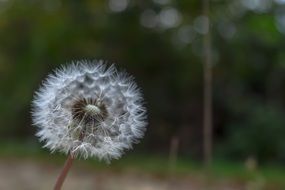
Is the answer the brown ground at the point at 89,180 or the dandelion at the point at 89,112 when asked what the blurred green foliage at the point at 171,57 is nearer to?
the brown ground at the point at 89,180

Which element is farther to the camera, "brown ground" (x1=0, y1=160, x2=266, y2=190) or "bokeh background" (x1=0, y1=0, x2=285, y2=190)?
"bokeh background" (x1=0, y1=0, x2=285, y2=190)

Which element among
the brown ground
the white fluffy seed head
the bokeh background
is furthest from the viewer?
the bokeh background

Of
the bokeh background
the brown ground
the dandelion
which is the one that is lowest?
the dandelion

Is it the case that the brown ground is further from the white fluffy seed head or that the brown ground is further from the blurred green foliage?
the white fluffy seed head

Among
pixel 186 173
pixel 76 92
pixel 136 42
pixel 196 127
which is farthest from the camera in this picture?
pixel 196 127

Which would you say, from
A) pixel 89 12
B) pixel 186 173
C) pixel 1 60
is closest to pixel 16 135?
pixel 1 60

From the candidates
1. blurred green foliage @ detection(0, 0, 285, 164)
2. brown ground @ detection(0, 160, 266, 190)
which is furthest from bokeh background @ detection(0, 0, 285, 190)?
brown ground @ detection(0, 160, 266, 190)

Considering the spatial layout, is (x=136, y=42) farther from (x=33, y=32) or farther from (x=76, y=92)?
(x=76, y=92)

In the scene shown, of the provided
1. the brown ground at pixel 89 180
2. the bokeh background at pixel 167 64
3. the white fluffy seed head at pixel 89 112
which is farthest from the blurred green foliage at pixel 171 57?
the white fluffy seed head at pixel 89 112
